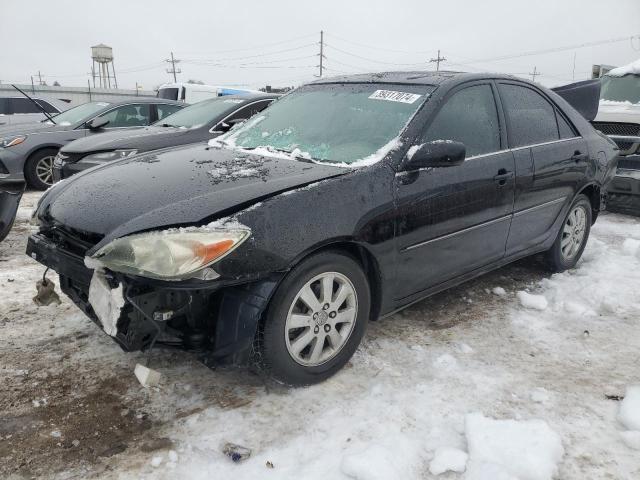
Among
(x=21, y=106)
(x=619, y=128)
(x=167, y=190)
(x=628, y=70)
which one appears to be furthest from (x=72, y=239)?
(x=21, y=106)

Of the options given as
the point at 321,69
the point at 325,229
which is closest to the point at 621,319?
the point at 325,229

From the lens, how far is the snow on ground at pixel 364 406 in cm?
202

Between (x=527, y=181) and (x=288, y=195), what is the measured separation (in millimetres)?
2060

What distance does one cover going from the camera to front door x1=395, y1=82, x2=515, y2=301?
2.79 meters

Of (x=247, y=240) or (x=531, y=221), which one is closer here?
(x=247, y=240)

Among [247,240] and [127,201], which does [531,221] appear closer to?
[247,240]

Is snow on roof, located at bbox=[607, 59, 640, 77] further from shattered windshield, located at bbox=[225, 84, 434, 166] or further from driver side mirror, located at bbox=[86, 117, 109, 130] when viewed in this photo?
driver side mirror, located at bbox=[86, 117, 109, 130]

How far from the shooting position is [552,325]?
3.36 m

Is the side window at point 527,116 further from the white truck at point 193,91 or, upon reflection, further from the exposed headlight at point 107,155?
the white truck at point 193,91

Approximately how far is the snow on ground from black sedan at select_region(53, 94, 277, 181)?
2600 mm

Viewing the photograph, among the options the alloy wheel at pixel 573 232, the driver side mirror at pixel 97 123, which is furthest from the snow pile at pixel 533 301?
the driver side mirror at pixel 97 123

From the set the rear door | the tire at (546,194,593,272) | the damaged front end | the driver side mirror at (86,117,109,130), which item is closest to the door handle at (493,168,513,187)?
the rear door

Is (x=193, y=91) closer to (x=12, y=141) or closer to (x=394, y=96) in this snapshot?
(x=12, y=141)

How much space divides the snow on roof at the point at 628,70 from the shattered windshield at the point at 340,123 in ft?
21.3
